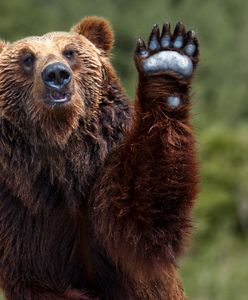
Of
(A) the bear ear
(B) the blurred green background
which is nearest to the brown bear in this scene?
(A) the bear ear

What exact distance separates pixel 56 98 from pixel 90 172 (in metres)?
0.59

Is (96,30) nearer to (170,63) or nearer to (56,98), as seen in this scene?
(56,98)

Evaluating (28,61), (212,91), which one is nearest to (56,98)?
(28,61)

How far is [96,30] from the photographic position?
8.98 metres

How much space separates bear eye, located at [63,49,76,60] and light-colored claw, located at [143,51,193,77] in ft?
2.81

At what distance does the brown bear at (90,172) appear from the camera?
8.00m

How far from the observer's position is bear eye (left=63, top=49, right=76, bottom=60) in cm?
855

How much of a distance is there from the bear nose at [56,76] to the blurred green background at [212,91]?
15.5 m

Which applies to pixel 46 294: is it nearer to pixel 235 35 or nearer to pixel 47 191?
pixel 47 191

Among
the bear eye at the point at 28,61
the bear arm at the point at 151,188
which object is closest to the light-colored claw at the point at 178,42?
the bear arm at the point at 151,188

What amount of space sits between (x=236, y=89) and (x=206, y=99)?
1.53 metres

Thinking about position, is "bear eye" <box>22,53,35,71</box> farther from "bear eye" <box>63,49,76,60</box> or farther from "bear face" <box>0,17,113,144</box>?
"bear eye" <box>63,49,76,60</box>

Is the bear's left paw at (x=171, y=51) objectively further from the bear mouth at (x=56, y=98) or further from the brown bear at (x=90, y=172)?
the bear mouth at (x=56, y=98)

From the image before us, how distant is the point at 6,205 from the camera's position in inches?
336
